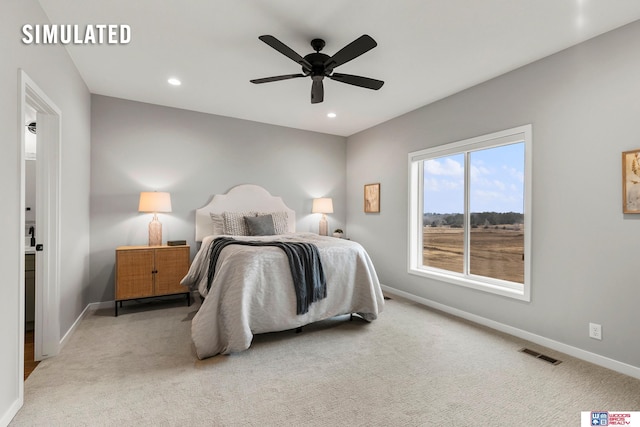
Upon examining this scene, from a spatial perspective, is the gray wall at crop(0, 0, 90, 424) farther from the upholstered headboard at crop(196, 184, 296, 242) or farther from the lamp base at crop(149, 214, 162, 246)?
the upholstered headboard at crop(196, 184, 296, 242)

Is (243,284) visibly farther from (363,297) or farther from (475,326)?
(475,326)

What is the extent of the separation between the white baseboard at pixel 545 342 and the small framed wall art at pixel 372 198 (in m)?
1.61

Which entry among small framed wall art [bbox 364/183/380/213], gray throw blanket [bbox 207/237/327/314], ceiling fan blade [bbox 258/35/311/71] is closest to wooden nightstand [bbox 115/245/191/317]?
gray throw blanket [bbox 207/237/327/314]

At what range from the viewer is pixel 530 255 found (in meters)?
2.99

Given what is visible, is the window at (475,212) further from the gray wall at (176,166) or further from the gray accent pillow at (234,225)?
the gray accent pillow at (234,225)

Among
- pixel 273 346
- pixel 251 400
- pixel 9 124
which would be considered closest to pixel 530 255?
pixel 273 346

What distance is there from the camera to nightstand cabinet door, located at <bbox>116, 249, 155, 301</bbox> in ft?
11.8

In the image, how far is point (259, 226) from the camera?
14.4 ft

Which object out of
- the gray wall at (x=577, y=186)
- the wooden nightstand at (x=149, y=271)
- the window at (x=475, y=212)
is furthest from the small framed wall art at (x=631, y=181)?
the wooden nightstand at (x=149, y=271)

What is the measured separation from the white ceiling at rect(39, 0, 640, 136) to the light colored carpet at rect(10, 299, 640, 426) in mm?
2729

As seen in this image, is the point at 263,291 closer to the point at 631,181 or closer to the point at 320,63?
the point at 320,63

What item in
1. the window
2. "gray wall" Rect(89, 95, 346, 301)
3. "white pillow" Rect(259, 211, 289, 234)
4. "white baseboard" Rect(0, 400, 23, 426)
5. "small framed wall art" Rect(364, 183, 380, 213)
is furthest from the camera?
"small framed wall art" Rect(364, 183, 380, 213)

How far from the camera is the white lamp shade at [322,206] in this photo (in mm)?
5301

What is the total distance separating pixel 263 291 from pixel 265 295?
45 mm
